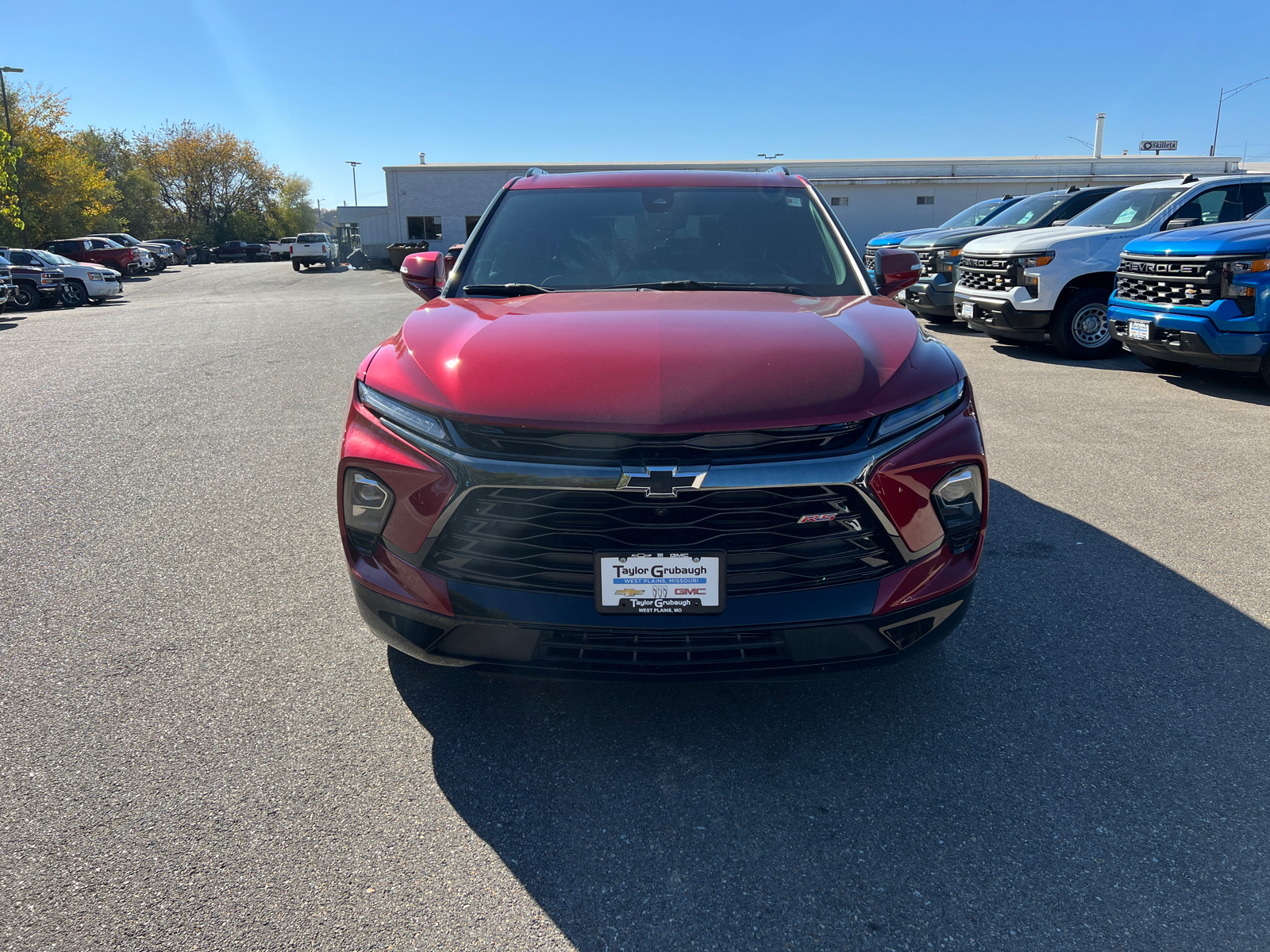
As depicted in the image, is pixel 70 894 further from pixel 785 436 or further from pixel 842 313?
pixel 842 313

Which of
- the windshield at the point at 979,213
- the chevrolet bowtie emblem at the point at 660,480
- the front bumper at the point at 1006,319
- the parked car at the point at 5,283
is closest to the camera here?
the chevrolet bowtie emblem at the point at 660,480

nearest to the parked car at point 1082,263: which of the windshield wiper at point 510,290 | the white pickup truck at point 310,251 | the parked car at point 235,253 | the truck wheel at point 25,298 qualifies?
the windshield wiper at point 510,290

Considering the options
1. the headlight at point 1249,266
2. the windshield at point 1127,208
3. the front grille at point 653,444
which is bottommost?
the front grille at point 653,444

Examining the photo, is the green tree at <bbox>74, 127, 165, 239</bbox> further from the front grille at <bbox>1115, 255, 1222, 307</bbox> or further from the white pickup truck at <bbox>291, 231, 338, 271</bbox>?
the front grille at <bbox>1115, 255, 1222, 307</bbox>

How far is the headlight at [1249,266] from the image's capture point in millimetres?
7059

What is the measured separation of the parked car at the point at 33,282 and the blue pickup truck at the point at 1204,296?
22913mm

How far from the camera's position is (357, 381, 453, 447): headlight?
2.36 meters

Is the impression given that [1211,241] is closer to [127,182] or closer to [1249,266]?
[1249,266]

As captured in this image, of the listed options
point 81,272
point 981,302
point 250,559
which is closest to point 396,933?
point 250,559

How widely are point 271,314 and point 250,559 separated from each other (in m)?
14.2

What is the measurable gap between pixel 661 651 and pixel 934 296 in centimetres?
1115

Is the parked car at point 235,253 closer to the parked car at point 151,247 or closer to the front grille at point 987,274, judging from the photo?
the parked car at point 151,247

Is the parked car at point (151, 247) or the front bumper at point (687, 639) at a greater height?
the parked car at point (151, 247)

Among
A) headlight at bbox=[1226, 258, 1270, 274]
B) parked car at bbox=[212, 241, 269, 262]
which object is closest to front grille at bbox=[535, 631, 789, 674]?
headlight at bbox=[1226, 258, 1270, 274]
